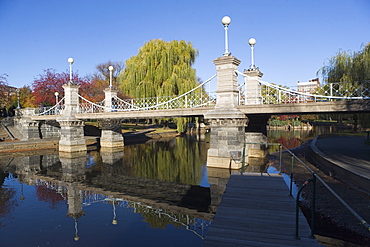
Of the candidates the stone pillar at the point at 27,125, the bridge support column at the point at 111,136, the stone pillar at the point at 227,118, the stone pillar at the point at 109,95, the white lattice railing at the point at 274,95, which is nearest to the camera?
the white lattice railing at the point at 274,95

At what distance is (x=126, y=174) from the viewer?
1377 centimetres

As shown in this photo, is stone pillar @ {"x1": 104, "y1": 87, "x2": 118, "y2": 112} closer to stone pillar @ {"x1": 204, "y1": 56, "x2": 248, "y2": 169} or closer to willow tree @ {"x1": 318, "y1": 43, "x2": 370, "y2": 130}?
stone pillar @ {"x1": 204, "y1": 56, "x2": 248, "y2": 169}

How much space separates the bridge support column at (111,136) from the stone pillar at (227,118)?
39.8ft

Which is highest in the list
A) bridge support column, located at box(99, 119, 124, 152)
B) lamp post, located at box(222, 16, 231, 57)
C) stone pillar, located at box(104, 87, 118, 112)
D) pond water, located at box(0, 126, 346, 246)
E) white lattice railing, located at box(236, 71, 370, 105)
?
lamp post, located at box(222, 16, 231, 57)

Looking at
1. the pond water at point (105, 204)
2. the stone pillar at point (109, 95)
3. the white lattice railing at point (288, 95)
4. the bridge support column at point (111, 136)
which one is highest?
the stone pillar at point (109, 95)

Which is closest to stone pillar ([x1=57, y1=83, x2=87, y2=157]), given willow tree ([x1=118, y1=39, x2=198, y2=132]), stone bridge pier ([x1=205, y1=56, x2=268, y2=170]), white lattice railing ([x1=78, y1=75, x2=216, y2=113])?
white lattice railing ([x1=78, y1=75, x2=216, y2=113])

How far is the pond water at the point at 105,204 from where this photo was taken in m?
6.62

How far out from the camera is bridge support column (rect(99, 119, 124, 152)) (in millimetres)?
23031

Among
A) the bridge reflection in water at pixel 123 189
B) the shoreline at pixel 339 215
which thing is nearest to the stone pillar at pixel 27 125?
the bridge reflection in water at pixel 123 189

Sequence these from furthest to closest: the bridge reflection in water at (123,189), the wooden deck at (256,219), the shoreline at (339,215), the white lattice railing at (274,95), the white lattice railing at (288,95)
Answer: the white lattice railing at (274,95) → the white lattice railing at (288,95) → the bridge reflection in water at (123,189) → the shoreline at (339,215) → the wooden deck at (256,219)

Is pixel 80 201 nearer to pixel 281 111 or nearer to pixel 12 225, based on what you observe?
pixel 12 225

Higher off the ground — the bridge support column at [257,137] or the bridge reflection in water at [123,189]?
the bridge support column at [257,137]

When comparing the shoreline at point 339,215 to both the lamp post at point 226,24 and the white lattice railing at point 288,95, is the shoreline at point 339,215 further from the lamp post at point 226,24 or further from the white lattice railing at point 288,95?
the lamp post at point 226,24

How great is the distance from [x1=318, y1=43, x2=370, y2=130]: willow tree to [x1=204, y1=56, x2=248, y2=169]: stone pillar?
24.3ft
